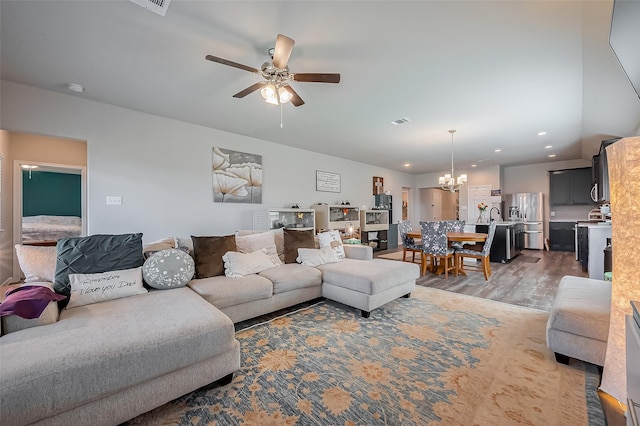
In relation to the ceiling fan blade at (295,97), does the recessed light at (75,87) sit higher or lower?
higher

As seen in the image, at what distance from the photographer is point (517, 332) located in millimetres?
2344

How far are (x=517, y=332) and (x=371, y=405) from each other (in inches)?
70.6

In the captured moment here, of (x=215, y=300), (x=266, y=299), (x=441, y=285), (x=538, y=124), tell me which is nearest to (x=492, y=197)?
(x=538, y=124)

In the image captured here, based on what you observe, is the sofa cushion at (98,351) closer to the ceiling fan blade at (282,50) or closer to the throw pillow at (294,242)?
the throw pillow at (294,242)

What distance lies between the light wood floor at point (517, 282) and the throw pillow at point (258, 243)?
2416 millimetres

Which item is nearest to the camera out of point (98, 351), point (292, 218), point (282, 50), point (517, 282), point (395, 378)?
point (98, 351)

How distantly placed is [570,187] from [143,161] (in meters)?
10.5

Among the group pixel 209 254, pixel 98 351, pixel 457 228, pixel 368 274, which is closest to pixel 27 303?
pixel 98 351

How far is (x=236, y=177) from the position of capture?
4.70m

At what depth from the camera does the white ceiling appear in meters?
1.85

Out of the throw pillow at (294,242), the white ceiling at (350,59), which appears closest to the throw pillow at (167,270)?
the throw pillow at (294,242)

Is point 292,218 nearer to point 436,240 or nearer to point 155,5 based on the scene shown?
point 436,240

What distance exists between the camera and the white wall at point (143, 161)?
3.07 m

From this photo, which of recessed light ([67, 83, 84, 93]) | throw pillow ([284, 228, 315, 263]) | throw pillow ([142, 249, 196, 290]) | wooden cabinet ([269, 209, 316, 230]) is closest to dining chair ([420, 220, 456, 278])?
throw pillow ([284, 228, 315, 263])
